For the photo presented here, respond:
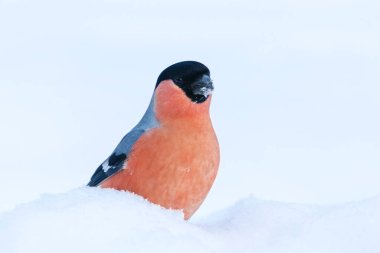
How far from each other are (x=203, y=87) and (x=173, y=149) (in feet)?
1.50

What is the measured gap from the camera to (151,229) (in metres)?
3.10

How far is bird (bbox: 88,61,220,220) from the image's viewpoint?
14.6 ft

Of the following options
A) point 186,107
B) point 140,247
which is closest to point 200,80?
point 186,107

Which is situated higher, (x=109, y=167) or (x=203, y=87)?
(x=203, y=87)

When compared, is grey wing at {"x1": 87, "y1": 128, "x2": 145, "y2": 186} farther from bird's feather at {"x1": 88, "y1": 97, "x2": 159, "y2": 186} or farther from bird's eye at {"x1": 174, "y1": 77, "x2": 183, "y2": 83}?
bird's eye at {"x1": 174, "y1": 77, "x2": 183, "y2": 83}

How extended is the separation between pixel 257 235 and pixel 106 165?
151 centimetres

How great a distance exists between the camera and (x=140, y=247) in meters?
2.89

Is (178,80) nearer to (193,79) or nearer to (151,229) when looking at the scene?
(193,79)

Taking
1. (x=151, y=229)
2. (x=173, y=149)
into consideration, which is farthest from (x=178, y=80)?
(x=151, y=229)

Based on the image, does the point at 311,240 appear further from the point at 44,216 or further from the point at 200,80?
the point at 200,80

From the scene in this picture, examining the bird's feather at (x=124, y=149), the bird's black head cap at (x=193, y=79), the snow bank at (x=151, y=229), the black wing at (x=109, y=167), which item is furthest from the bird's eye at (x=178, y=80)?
the snow bank at (x=151, y=229)

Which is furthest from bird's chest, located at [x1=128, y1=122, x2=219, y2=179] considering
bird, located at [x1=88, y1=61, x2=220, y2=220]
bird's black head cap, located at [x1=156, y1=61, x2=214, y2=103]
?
bird's black head cap, located at [x1=156, y1=61, x2=214, y2=103]

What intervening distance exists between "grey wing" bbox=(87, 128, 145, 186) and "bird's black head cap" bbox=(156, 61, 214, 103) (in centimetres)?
39

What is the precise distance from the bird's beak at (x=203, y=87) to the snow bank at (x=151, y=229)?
1.12 meters
